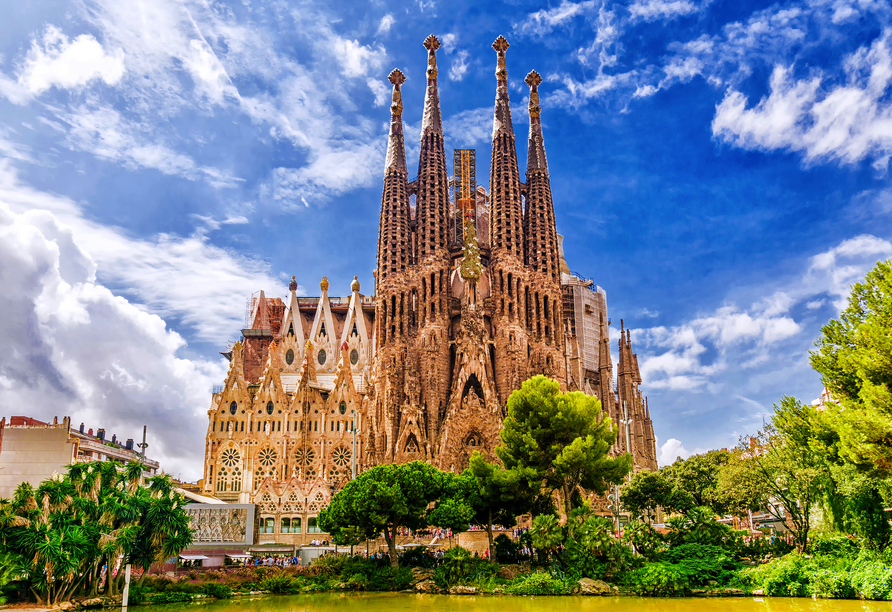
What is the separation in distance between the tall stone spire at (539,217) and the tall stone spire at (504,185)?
52.9 inches

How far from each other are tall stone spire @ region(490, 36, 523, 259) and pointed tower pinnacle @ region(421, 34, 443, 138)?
5.85 metres

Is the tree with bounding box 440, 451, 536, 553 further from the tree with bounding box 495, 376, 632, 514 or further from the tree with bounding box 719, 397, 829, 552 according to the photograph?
the tree with bounding box 719, 397, 829, 552

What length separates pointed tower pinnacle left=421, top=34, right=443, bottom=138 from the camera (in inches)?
2719

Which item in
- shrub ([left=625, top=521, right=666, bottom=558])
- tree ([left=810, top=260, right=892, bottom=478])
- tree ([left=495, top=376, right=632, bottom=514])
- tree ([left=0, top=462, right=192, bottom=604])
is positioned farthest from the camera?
tree ([left=495, top=376, right=632, bottom=514])

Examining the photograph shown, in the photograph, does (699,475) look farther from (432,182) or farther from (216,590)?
(432,182)

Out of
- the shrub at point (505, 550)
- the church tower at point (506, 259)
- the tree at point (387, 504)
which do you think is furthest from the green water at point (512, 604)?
the church tower at point (506, 259)

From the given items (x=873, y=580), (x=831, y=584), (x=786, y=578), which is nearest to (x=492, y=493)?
(x=786, y=578)

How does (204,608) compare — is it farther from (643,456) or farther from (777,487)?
(643,456)

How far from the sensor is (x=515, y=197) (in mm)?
67125

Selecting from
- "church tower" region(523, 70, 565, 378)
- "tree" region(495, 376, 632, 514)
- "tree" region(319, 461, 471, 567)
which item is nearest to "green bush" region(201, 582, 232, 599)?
"tree" region(319, 461, 471, 567)

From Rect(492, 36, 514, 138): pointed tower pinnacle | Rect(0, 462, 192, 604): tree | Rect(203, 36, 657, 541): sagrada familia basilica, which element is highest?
Rect(492, 36, 514, 138): pointed tower pinnacle

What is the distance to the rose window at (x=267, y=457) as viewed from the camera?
62.4 meters

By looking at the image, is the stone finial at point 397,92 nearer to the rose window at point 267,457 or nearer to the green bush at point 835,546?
the rose window at point 267,457

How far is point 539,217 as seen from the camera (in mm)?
67375
